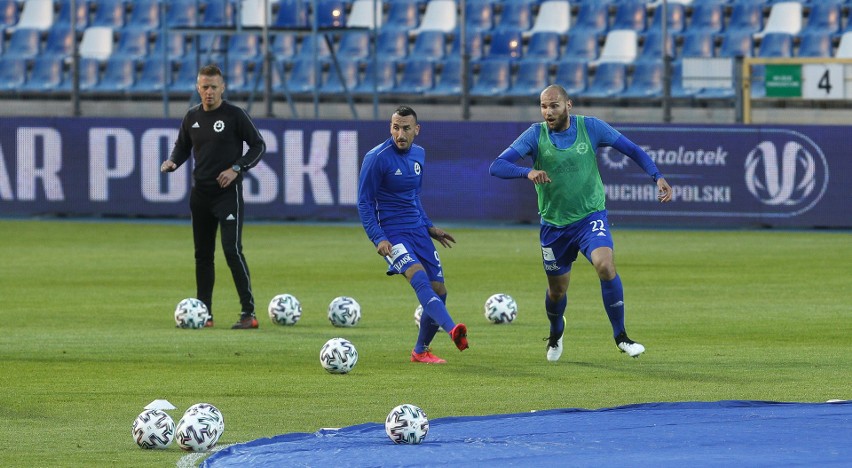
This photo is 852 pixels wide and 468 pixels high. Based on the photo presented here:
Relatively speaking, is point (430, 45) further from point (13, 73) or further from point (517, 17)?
point (13, 73)

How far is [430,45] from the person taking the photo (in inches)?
1280

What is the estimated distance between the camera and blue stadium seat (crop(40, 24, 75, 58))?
3497 cm

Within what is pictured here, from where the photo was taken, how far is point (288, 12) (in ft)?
105

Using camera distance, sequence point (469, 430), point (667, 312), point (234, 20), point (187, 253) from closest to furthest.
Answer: point (469, 430), point (667, 312), point (187, 253), point (234, 20)

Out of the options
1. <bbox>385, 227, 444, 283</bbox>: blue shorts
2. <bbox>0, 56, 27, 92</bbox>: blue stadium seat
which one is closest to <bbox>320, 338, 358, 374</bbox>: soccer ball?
<bbox>385, 227, 444, 283</bbox>: blue shorts

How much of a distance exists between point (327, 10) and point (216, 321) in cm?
1585

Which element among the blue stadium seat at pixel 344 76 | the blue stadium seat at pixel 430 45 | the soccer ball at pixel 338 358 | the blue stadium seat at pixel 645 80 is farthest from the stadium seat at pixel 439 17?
the soccer ball at pixel 338 358

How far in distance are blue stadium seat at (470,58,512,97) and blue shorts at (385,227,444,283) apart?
18462mm

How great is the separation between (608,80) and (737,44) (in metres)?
2.51

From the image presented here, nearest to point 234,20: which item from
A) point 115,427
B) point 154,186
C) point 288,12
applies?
point 288,12

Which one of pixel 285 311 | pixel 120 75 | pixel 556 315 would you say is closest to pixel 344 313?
pixel 285 311

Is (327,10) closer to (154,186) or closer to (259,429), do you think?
(154,186)

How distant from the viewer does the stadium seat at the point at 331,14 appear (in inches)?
1205

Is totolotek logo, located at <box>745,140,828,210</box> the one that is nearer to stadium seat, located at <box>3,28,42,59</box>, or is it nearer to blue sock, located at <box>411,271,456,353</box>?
blue sock, located at <box>411,271,456,353</box>
